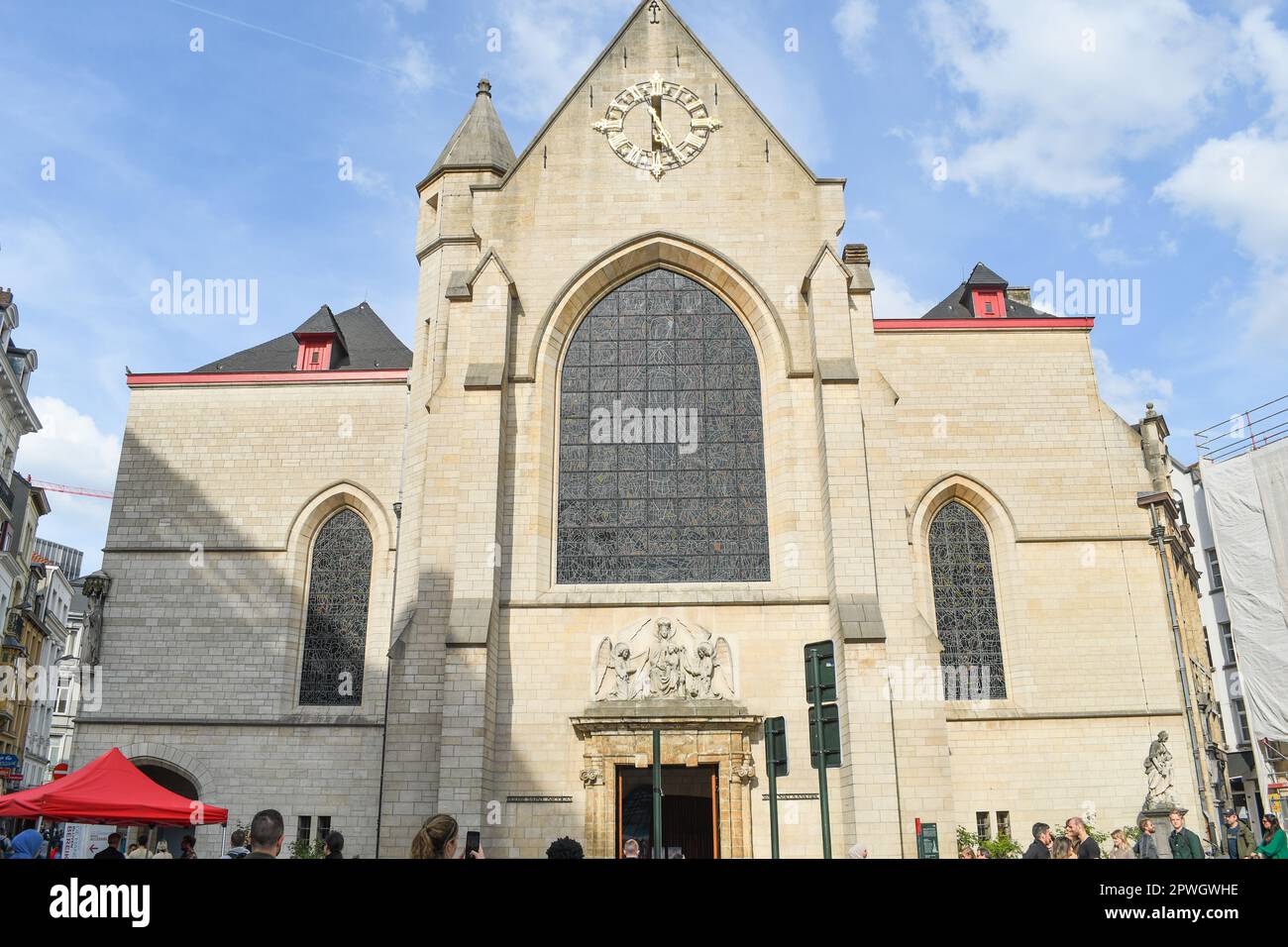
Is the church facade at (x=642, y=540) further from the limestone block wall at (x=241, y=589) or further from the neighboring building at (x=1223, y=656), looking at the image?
the neighboring building at (x=1223, y=656)

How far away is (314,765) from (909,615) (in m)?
10.1

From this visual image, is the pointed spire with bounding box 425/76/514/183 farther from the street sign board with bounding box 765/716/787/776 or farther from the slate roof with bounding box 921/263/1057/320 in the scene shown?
the street sign board with bounding box 765/716/787/776

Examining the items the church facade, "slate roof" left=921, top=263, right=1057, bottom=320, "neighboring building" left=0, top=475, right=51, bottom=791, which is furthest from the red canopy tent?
"neighboring building" left=0, top=475, right=51, bottom=791

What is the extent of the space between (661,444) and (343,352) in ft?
32.7

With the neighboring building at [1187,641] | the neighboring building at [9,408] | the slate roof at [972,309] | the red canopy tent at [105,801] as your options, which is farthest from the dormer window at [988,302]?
the neighboring building at [9,408]

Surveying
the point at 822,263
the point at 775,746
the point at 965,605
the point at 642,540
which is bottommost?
the point at 775,746

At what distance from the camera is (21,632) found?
3938 centimetres

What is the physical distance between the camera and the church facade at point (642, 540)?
1373cm

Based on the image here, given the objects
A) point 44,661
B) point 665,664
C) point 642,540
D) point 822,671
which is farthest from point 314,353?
point 44,661

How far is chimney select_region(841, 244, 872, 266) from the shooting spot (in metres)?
16.7

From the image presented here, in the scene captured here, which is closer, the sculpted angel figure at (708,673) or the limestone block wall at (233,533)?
the sculpted angel figure at (708,673)

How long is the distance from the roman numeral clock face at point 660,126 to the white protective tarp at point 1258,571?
55.4 feet

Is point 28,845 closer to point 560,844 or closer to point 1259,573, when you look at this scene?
point 560,844
